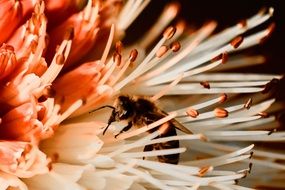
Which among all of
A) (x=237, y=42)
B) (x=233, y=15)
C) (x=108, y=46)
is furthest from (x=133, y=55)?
(x=233, y=15)

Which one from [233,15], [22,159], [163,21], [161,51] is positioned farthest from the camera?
[233,15]

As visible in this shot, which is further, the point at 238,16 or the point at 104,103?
the point at 238,16

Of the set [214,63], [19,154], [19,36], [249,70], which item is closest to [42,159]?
[19,154]

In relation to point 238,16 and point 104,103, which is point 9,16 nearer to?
point 104,103

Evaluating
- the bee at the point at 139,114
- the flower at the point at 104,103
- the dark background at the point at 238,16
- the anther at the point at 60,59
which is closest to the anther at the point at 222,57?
the flower at the point at 104,103

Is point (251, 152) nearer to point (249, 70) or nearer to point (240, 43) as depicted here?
point (240, 43)

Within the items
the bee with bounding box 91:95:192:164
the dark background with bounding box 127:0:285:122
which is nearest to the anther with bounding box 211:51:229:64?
the bee with bounding box 91:95:192:164
